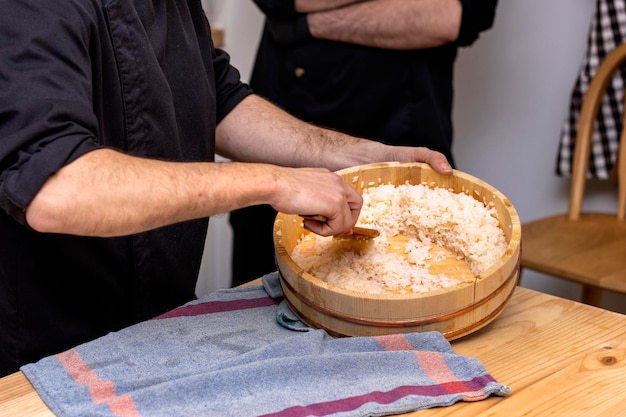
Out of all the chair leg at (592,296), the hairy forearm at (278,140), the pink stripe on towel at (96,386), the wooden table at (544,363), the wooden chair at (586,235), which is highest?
the hairy forearm at (278,140)

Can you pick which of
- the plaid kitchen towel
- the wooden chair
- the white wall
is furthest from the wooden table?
the white wall

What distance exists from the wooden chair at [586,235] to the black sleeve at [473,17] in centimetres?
40

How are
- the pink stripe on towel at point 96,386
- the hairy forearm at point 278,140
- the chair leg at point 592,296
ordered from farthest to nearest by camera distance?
the chair leg at point 592,296, the hairy forearm at point 278,140, the pink stripe on towel at point 96,386

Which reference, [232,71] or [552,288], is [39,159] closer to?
[232,71]

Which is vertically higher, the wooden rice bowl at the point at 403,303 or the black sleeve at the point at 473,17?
the black sleeve at the point at 473,17

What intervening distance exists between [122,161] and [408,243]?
1.65ft

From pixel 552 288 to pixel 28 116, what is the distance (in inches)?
86.9

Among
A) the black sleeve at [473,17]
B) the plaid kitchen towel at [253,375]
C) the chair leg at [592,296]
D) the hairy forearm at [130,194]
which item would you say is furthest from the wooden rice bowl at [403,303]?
the chair leg at [592,296]

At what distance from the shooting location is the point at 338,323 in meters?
1.12

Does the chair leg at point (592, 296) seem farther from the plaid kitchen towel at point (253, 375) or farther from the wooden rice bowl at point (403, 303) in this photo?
the plaid kitchen towel at point (253, 375)

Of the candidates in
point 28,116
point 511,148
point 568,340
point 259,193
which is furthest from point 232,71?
point 511,148

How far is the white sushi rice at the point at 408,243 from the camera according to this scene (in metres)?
1.20

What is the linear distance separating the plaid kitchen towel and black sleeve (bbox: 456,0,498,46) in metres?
1.26

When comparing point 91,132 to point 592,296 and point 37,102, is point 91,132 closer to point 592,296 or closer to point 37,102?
point 37,102
